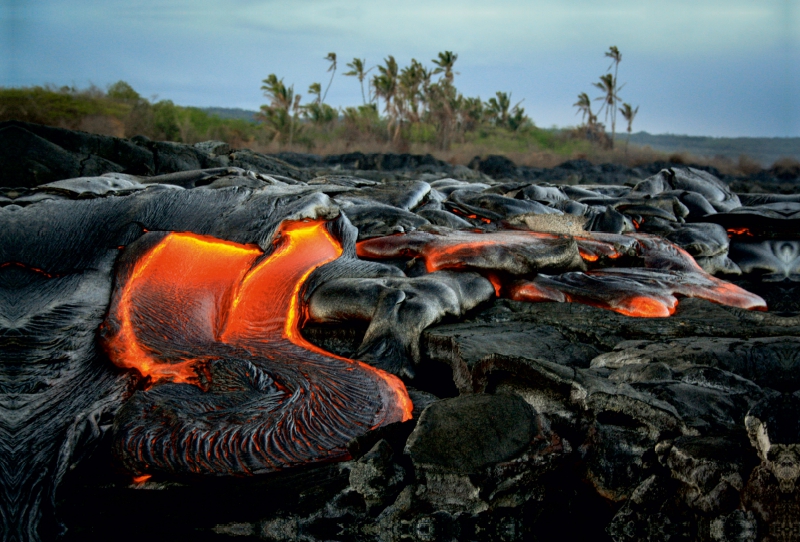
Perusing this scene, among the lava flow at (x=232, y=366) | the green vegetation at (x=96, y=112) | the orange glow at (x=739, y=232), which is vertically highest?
the green vegetation at (x=96, y=112)

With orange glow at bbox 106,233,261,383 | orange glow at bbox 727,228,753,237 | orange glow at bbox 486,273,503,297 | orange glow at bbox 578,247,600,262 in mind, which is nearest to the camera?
orange glow at bbox 106,233,261,383

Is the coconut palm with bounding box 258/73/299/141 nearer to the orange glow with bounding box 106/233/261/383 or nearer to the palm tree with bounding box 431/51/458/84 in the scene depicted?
the palm tree with bounding box 431/51/458/84

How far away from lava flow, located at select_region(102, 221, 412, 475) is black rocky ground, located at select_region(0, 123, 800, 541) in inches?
5.1

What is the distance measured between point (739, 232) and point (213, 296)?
651 centimetres

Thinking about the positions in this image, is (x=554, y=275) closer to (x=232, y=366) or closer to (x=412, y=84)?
(x=232, y=366)

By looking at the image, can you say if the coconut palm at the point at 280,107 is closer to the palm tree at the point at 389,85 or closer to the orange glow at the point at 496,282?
the palm tree at the point at 389,85

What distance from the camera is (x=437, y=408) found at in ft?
9.37

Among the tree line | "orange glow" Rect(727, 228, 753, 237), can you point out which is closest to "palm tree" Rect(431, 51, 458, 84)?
the tree line

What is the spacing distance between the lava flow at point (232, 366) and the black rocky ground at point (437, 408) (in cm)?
13

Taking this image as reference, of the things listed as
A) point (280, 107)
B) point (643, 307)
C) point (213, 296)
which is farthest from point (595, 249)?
point (280, 107)

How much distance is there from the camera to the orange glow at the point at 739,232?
7820mm

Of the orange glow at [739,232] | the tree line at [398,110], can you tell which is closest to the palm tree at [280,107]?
the tree line at [398,110]

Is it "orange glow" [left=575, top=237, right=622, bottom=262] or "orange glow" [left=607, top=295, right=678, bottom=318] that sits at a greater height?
"orange glow" [left=575, top=237, right=622, bottom=262]

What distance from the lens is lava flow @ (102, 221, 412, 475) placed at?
10.5 feet
